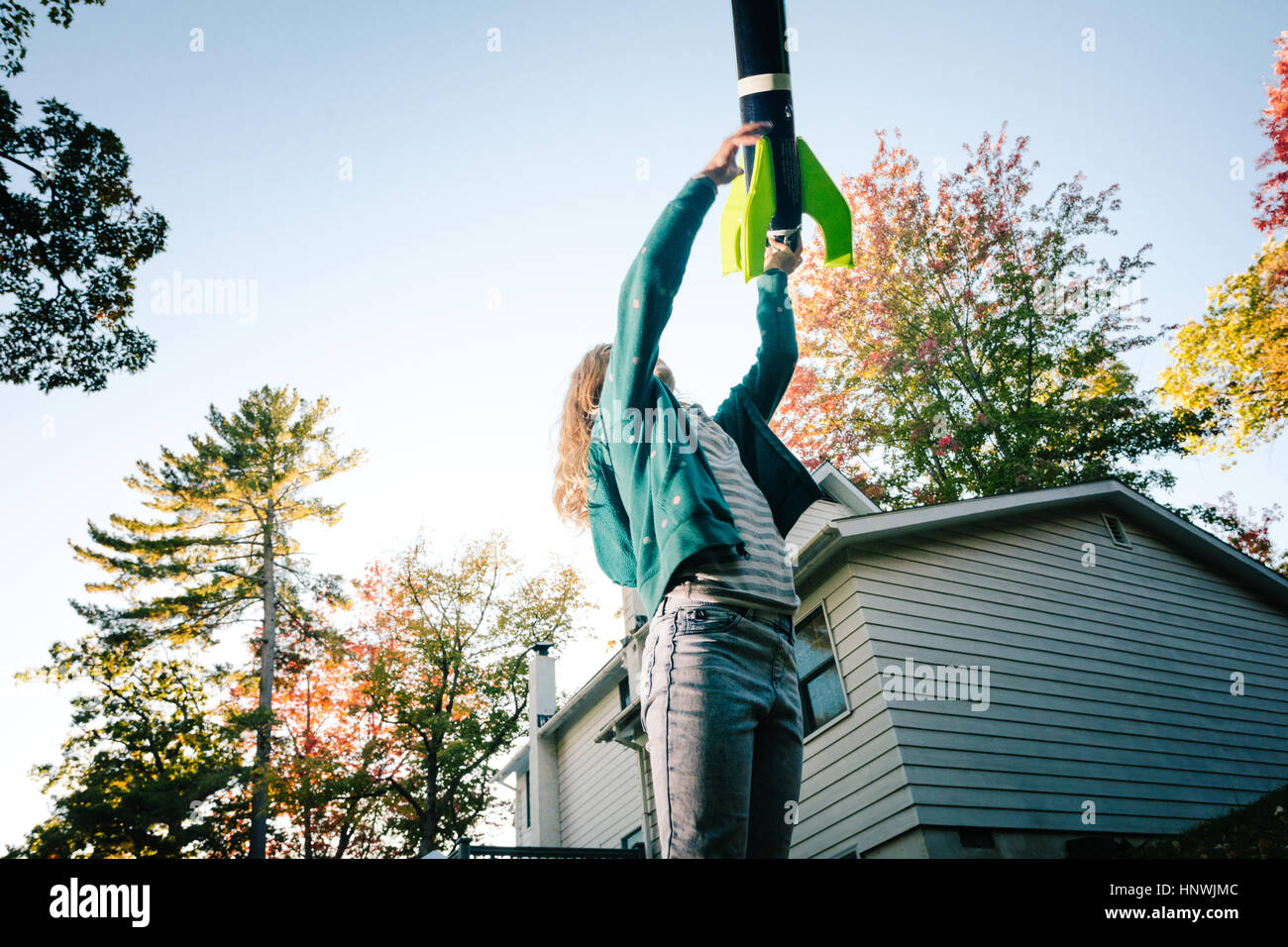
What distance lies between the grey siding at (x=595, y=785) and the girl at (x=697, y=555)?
10.2 m

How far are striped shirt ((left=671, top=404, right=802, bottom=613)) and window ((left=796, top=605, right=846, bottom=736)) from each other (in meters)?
6.61

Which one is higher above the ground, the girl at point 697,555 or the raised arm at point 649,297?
the raised arm at point 649,297

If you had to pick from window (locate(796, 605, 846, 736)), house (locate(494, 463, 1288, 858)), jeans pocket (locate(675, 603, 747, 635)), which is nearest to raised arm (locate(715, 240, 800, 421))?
jeans pocket (locate(675, 603, 747, 635))

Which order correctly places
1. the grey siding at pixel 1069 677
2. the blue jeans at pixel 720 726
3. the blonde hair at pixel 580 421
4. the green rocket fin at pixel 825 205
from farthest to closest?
1. the grey siding at pixel 1069 677
2. the green rocket fin at pixel 825 205
3. the blonde hair at pixel 580 421
4. the blue jeans at pixel 720 726

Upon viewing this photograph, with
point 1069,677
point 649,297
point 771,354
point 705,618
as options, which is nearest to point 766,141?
point 771,354

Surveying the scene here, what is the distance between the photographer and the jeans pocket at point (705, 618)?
152 cm

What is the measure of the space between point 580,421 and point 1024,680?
320 inches

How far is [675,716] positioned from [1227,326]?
75.7 ft

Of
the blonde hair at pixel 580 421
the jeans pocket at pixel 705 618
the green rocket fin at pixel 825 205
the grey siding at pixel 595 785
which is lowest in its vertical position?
the grey siding at pixel 595 785

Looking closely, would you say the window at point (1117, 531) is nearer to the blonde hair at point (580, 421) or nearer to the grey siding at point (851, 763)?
the grey siding at point (851, 763)

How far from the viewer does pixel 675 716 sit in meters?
1.43

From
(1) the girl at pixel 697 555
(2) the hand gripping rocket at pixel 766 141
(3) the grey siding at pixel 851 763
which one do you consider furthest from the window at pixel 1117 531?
(1) the girl at pixel 697 555

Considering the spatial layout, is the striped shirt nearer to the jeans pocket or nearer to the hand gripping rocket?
the jeans pocket
